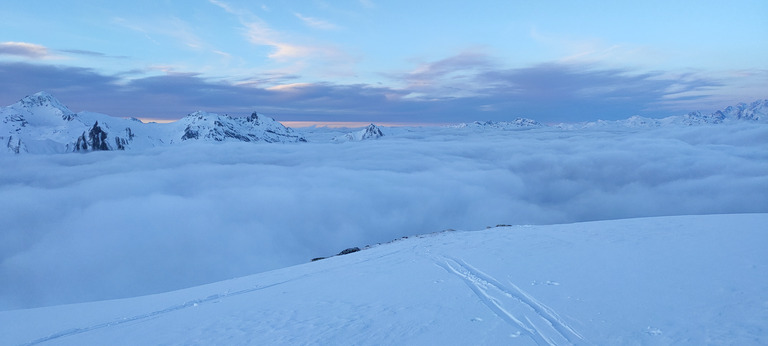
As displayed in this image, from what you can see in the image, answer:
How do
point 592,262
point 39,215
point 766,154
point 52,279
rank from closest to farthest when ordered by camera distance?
point 592,262 < point 52,279 < point 39,215 < point 766,154

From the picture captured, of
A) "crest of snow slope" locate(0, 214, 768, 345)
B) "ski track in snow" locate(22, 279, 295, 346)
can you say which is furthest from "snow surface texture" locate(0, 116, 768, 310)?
"crest of snow slope" locate(0, 214, 768, 345)

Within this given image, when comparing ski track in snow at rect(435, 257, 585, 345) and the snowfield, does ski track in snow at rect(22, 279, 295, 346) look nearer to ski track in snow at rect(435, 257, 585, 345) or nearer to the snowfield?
the snowfield

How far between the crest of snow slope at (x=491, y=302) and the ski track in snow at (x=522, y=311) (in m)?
0.03

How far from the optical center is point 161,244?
93.2 m

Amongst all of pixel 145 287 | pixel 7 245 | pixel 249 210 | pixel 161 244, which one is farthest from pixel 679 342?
pixel 7 245

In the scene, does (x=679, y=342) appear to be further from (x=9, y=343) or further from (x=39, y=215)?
(x=39, y=215)

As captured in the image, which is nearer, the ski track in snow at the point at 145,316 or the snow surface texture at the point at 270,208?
the ski track in snow at the point at 145,316

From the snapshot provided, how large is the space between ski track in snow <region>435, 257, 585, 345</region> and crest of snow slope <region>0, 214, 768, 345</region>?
0.03 m

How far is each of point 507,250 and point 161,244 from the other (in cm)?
9919

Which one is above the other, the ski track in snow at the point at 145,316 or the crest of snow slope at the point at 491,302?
the crest of snow slope at the point at 491,302

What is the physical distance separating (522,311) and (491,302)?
90 centimetres

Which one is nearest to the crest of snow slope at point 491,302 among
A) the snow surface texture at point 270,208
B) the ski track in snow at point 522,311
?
the ski track in snow at point 522,311

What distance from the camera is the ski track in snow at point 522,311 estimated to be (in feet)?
22.7

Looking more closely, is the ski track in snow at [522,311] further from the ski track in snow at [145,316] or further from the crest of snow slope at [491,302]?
the ski track in snow at [145,316]
